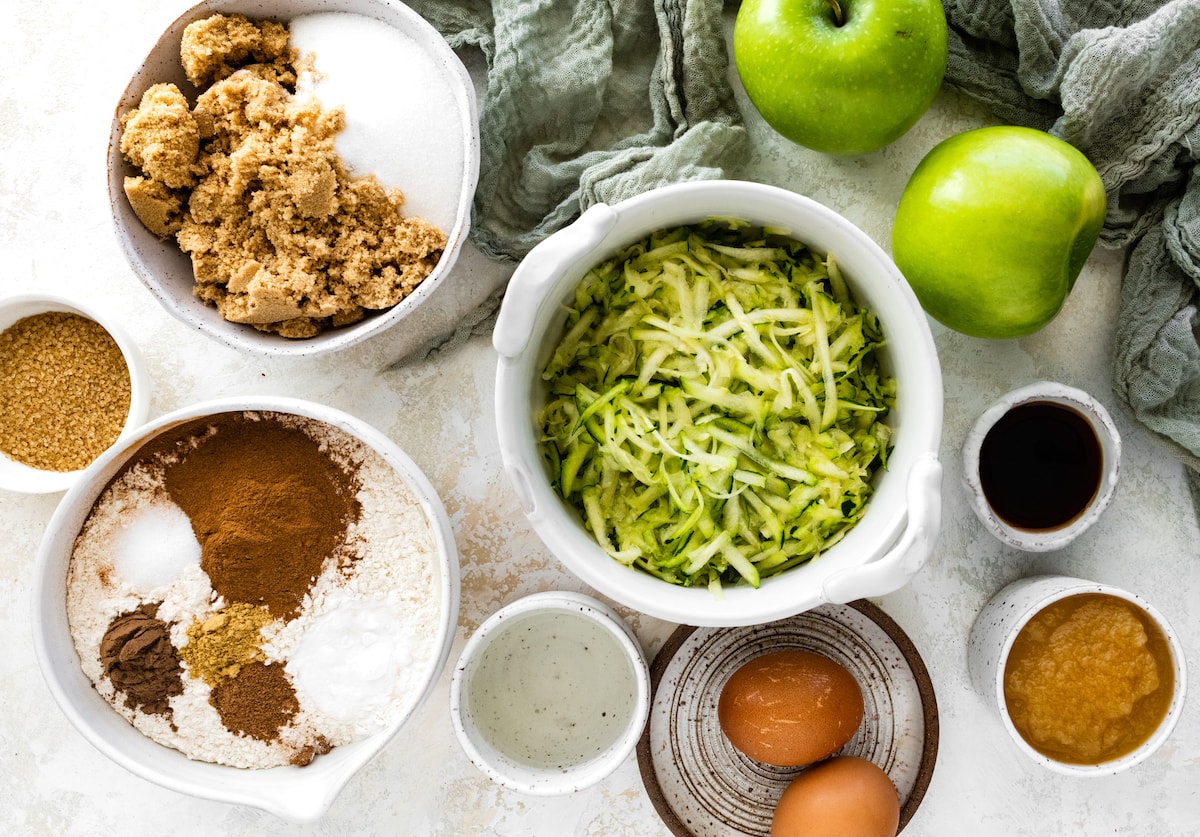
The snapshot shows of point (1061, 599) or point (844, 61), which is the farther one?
point (1061, 599)

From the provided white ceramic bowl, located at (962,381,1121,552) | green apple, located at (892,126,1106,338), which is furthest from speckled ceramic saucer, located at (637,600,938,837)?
green apple, located at (892,126,1106,338)

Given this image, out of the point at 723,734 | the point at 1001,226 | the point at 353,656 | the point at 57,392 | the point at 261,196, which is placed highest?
the point at 261,196

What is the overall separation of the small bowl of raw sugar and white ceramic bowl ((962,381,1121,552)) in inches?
42.2

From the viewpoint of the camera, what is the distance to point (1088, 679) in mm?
1190

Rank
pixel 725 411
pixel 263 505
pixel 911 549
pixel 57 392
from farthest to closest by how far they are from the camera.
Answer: pixel 57 392 → pixel 263 505 → pixel 725 411 → pixel 911 549

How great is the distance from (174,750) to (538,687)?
474mm

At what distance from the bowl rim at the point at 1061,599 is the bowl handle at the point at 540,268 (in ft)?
2.33

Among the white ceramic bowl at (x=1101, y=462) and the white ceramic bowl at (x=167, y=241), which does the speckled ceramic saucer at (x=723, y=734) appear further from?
the white ceramic bowl at (x=167, y=241)

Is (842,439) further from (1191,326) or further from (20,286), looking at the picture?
(20,286)

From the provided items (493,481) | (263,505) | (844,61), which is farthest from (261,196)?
(844,61)

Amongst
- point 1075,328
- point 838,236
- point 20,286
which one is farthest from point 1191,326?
point 20,286

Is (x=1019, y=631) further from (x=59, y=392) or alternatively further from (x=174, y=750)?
(x=59, y=392)

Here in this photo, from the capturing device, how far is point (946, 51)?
114 cm

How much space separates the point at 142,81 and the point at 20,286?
41cm
